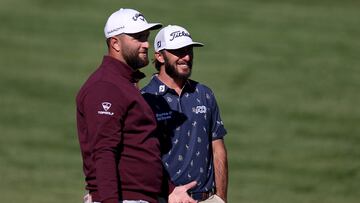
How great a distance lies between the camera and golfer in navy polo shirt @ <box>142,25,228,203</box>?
22.3 ft

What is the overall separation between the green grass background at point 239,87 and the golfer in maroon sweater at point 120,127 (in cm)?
534

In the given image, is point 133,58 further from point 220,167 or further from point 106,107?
point 220,167

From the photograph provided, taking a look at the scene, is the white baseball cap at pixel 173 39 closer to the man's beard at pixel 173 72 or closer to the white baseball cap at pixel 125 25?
the man's beard at pixel 173 72

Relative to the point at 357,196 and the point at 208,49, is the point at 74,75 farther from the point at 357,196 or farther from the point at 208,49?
the point at 357,196

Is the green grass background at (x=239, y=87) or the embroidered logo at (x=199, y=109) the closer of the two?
the embroidered logo at (x=199, y=109)

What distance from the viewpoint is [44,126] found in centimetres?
1251

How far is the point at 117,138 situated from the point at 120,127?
0.23 feet

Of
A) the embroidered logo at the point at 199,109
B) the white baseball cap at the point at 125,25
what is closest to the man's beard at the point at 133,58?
the white baseball cap at the point at 125,25

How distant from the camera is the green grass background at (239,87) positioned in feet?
38.1

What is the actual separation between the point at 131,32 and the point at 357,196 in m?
6.36

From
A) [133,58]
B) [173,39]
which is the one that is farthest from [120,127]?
[173,39]

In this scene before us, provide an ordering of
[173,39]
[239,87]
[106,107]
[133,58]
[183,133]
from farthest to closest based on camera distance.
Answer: [239,87] < [173,39] < [183,133] < [133,58] < [106,107]

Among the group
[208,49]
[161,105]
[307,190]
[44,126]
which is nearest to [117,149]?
[161,105]

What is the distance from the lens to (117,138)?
5.30m
